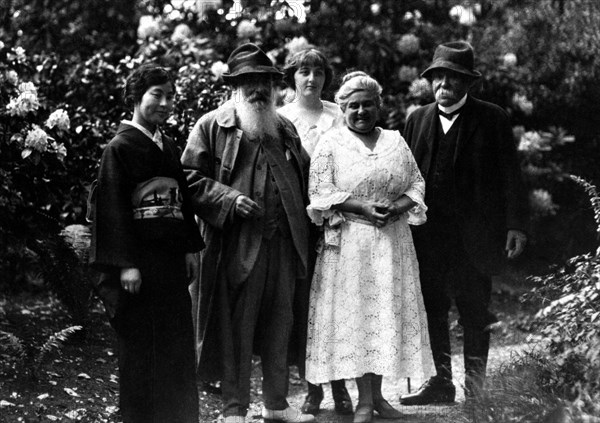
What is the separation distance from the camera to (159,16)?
9.12 m

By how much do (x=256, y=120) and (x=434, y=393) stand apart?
200 cm

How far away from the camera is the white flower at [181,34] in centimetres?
837

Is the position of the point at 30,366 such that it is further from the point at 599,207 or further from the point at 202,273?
the point at 599,207

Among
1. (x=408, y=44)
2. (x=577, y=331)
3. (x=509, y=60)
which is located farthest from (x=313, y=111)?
(x=509, y=60)

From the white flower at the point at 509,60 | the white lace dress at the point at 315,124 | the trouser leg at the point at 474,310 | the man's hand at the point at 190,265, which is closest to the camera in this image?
the man's hand at the point at 190,265

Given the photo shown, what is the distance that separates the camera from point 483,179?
5.64 metres

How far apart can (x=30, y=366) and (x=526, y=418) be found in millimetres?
2813

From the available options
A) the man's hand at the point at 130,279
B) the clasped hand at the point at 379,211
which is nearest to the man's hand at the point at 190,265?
the man's hand at the point at 130,279

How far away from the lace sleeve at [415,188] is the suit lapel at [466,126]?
0.42 m

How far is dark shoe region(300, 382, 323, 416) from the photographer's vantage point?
5.46 meters

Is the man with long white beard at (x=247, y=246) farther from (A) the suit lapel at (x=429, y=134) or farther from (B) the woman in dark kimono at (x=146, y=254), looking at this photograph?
(A) the suit lapel at (x=429, y=134)

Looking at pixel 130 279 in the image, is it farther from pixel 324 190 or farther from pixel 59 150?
pixel 59 150

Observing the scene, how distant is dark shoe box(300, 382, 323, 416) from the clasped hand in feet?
3.61

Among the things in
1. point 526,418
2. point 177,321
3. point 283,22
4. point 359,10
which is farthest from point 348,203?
point 359,10
